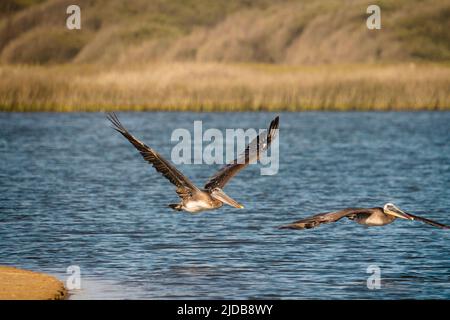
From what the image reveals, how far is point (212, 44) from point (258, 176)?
61.6m

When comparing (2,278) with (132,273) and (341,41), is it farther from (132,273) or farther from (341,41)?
(341,41)

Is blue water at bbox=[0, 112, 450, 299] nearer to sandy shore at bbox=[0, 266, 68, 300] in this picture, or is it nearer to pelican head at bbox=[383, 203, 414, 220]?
sandy shore at bbox=[0, 266, 68, 300]

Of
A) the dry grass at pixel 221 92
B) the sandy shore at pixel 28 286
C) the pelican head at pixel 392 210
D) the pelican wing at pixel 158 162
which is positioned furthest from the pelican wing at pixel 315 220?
the dry grass at pixel 221 92

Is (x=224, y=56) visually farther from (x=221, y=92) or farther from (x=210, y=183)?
(x=210, y=183)

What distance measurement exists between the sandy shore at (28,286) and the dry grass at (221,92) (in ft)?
103

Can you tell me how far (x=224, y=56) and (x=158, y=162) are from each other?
75.8 metres

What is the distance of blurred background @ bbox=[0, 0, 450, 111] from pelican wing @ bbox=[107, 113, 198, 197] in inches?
1215

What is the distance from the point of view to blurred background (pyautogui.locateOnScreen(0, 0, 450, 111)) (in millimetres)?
48719

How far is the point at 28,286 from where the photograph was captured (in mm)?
14820

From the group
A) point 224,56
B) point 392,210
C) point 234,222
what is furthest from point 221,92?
point 224,56

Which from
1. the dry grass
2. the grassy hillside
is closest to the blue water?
the dry grass

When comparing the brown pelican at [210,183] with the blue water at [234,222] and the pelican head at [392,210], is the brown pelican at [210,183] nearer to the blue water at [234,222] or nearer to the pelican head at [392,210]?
the blue water at [234,222]
